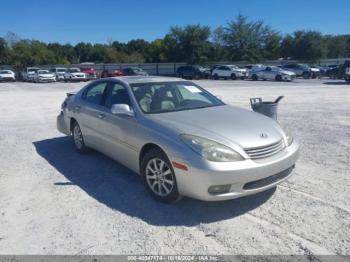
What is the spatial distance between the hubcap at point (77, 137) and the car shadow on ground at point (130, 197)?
26cm

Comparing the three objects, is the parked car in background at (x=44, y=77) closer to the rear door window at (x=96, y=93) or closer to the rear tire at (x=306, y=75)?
the rear tire at (x=306, y=75)

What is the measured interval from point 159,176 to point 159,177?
12 millimetres

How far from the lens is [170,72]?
50312 mm

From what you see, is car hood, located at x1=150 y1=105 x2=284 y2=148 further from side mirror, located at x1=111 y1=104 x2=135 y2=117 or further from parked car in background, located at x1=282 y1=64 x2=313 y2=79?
parked car in background, located at x1=282 y1=64 x2=313 y2=79

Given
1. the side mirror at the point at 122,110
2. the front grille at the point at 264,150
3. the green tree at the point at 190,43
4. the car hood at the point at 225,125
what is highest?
the green tree at the point at 190,43

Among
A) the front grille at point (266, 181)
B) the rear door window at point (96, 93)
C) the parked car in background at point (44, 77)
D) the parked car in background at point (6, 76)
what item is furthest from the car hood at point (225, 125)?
the parked car in background at point (6, 76)

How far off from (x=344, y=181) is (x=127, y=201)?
3111 mm

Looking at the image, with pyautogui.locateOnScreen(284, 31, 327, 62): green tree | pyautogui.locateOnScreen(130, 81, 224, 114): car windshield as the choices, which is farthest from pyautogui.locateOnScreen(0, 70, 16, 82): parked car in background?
pyautogui.locateOnScreen(284, 31, 327, 62): green tree

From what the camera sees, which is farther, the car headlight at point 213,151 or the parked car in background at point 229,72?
the parked car in background at point 229,72

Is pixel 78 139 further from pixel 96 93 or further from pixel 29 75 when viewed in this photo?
pixel 29 75

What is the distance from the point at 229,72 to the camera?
121 feet

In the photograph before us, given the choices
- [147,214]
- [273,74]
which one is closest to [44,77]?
[273,74]

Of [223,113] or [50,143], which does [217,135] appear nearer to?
[223,113]

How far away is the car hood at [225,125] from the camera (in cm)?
365
